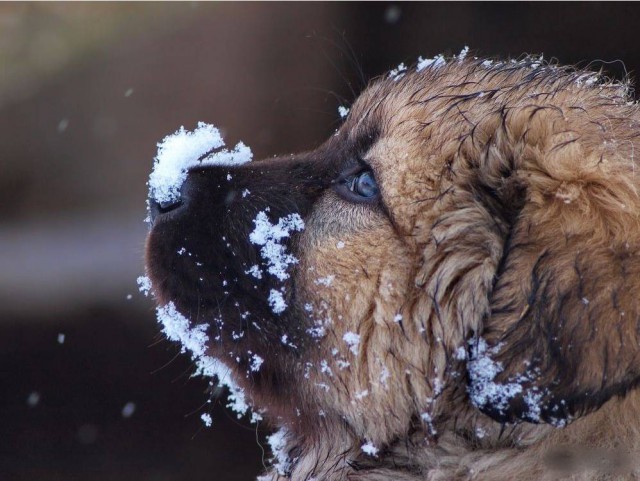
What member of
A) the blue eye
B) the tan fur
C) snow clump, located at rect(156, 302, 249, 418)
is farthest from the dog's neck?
the blue eye

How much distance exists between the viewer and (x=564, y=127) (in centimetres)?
240

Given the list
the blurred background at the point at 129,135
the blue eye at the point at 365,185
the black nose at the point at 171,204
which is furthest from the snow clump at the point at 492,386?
the blurred background at the point at 129,135

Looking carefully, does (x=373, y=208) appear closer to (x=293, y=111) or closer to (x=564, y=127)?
(x=564, y=127)

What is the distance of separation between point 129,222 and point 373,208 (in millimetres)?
4814

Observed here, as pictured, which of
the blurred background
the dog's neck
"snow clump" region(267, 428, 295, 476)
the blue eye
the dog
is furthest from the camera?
the blurred background

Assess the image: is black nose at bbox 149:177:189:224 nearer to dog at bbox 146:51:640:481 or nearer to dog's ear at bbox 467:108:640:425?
dog at bbox 146:51:640:481

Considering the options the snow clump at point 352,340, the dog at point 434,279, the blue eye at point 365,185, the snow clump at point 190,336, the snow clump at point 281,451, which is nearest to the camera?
the dog at point 434,279

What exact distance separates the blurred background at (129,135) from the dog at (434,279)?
3029mm

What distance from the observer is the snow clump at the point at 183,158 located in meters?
2.83

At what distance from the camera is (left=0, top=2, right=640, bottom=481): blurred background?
6.02 m

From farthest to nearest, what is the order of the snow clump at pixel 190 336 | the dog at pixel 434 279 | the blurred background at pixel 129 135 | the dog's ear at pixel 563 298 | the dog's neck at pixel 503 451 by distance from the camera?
the blurred background at pixel 129 135, the snow clump at pixel 190 336, the dog's neck at pixel 503 451, the dog at pixel 434 279, the dog's ear at pixel 563 298

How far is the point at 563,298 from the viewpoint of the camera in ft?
6.63

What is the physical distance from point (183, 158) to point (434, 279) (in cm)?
111

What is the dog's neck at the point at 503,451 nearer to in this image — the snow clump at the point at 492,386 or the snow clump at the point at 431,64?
the snow clump at the point at 492,386
